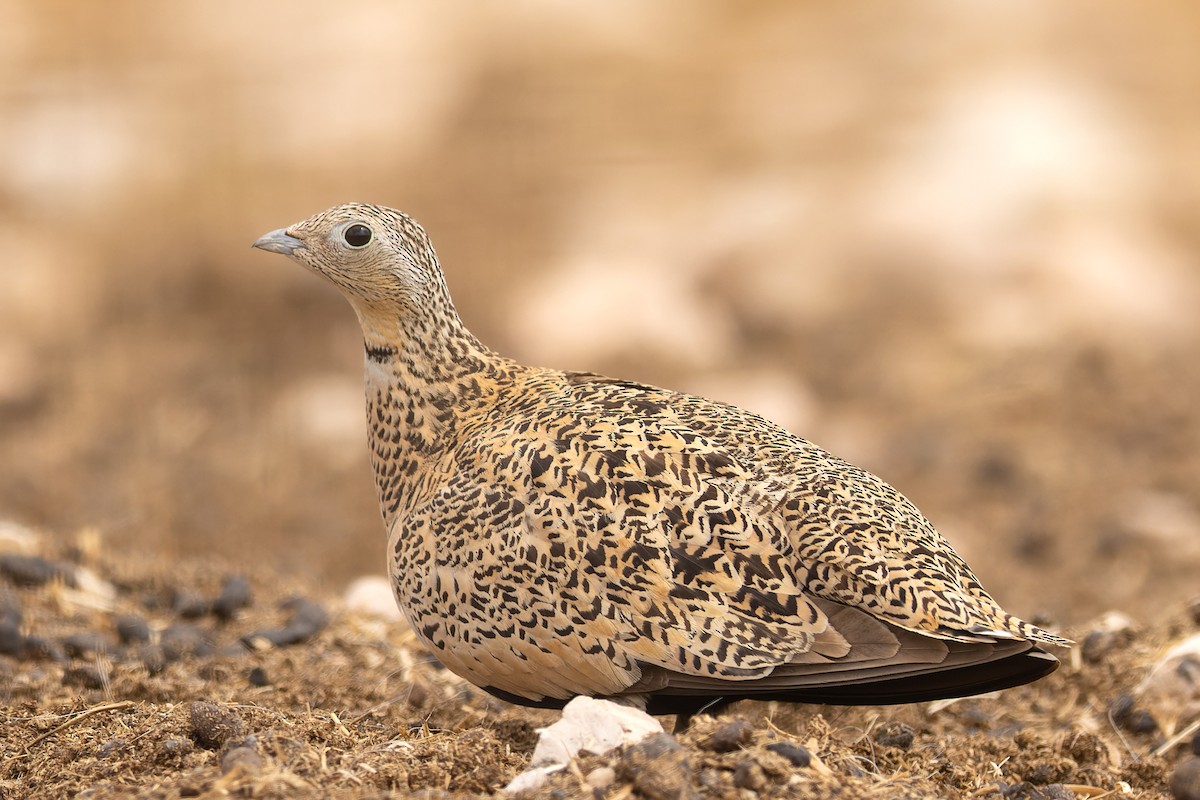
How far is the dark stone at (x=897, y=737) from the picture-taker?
5254 millimetres

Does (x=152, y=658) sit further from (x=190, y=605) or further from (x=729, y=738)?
(x=729, y=738)

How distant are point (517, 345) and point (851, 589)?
8.88 meters

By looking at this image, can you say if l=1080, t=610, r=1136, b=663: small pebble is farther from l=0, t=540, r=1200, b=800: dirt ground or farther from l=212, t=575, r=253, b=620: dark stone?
l=212, t=575, r=253, b=620: dark stone

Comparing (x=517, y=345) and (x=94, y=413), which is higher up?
(x=517, y=345)

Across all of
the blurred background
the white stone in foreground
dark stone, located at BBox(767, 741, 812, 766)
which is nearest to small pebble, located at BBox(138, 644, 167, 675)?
the white stone in foreground

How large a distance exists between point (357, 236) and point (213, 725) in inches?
75.0

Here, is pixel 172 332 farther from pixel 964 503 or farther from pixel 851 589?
pixel 851 589

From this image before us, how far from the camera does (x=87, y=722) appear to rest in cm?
502

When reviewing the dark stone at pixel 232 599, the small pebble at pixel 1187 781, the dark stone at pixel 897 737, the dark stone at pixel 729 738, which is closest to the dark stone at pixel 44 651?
the dark stone at pixel 232 599

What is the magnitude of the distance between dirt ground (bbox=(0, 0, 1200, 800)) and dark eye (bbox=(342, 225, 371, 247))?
172 centimetres

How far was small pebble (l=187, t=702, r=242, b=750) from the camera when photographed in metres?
4.50

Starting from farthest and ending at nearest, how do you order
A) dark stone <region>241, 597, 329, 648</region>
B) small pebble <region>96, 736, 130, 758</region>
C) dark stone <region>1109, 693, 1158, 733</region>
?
dark stone <region>241, 597, 329, 648</region> → dark stone <region>1109, 693, 1158, 733</region> → small pebble <region>96, 736, 130, 758</region>

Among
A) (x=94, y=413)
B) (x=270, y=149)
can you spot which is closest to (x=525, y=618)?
(x=94, y=413)

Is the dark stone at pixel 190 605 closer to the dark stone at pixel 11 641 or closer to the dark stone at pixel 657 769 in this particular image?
the dark stone at pixel 11 641
